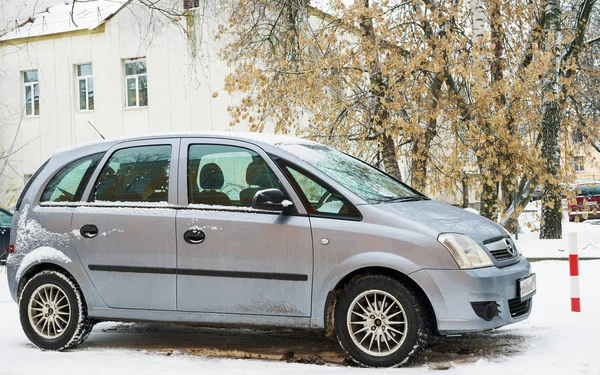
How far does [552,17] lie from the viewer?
1873cm

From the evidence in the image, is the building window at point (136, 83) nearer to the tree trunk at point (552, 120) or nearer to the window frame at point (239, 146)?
the tree trunk at point (552, 120)

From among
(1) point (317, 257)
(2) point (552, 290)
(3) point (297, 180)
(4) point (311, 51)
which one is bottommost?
(2) point (552, 290)

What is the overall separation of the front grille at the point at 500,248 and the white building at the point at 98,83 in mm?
22217

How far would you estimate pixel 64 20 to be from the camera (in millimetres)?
32750

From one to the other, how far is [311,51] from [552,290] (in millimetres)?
7600

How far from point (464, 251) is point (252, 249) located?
1556mm

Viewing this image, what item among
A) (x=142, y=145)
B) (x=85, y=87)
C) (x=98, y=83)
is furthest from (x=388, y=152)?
(x=85, y=87)

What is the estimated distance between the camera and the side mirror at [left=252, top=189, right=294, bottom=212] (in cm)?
654

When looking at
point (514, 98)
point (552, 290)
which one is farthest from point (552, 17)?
point (552, 290)

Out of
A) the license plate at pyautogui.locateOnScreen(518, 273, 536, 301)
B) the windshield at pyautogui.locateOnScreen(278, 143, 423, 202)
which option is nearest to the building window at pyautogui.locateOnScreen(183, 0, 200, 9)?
the windshield at pyautogui.locateOnScreen(278, 143, 423, 202)

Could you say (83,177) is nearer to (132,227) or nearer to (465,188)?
(132,227)

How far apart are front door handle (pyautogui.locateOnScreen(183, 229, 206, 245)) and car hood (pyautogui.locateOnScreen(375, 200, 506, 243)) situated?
1359 millimetres

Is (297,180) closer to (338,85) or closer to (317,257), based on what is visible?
(317,257)

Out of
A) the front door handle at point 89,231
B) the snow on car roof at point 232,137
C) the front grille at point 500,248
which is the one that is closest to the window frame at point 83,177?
the snow on car roof at point 232,137
